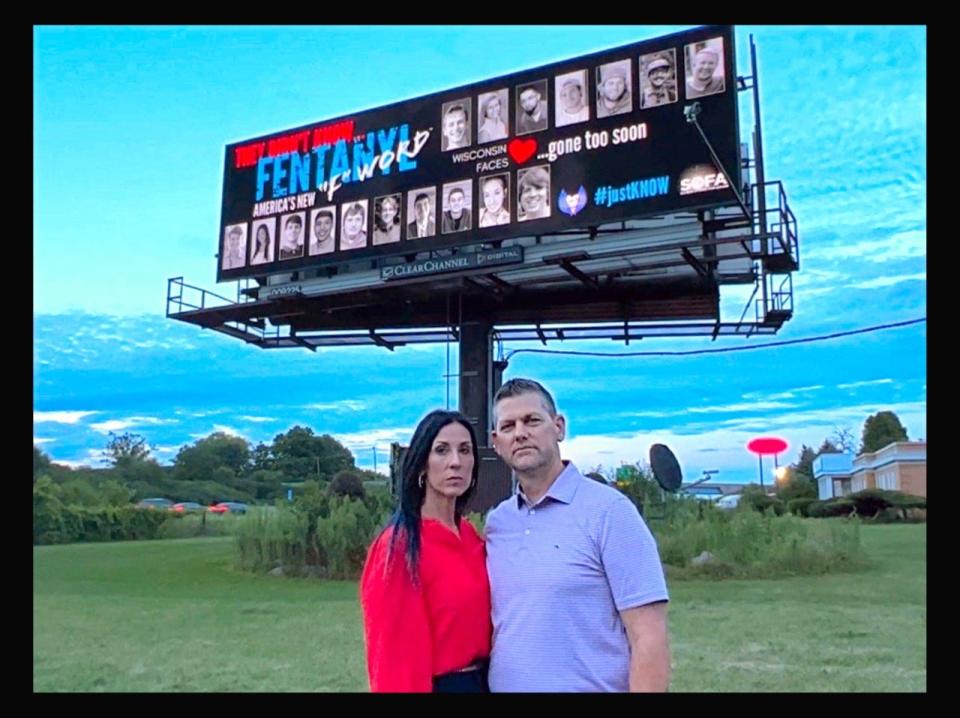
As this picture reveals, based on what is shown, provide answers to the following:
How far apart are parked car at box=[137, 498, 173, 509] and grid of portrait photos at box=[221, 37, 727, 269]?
545 centimetres

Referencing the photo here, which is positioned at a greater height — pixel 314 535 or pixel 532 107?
pixel 532 107

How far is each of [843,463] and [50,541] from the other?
13.8m

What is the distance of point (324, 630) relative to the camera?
8992 mm

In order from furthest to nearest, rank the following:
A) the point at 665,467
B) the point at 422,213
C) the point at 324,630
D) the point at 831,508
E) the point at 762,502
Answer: the point at 831,508 < the point at 762,502 < the point at 422,213 < the point at 665,467 < the point at 324,630

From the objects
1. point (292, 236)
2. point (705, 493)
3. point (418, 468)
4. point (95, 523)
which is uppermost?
point (292, 236)

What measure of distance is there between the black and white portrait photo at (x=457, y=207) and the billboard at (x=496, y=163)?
0.02m

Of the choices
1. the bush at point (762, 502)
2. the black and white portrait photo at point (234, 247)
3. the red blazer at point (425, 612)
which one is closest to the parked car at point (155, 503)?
the black and white portrait photo at point (234, 247)

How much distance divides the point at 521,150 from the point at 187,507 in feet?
31.1

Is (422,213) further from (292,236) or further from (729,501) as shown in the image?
(729,501)

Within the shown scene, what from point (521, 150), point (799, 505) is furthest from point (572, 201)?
point (799, 505)

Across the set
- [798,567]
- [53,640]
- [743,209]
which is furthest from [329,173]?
[798,567]

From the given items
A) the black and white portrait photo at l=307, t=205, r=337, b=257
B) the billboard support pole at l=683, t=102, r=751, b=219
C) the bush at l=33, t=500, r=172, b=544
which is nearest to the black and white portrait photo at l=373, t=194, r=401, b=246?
the black and white portrait photo at l=307, t=205, r=337, b=257

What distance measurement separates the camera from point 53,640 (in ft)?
29.1

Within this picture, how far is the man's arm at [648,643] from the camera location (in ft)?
7.29
